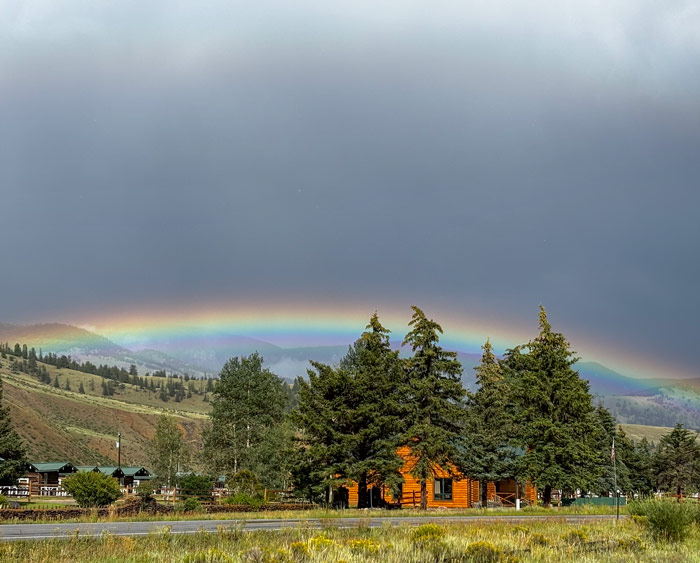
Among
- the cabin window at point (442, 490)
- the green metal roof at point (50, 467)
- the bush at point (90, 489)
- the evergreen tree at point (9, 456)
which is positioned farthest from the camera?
the green metal roof at point (50, 467)

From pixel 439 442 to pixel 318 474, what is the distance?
356 inches

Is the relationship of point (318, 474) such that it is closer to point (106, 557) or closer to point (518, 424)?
point (518, 424)

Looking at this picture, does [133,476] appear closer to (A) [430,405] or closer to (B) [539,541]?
(A) [430,405]

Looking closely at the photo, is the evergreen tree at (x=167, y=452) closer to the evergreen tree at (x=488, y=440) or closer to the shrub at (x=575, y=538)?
the evergreen tree at (x=488, y=440)

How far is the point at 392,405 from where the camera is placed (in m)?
50.4

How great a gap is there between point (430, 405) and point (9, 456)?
53.0 meters

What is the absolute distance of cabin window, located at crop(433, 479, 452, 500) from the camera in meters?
60.7

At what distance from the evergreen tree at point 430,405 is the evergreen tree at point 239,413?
33797 millimetres

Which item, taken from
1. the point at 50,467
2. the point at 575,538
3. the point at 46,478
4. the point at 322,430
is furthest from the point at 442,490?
the point at 46,478

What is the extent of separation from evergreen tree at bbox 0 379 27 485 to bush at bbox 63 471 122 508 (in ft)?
126

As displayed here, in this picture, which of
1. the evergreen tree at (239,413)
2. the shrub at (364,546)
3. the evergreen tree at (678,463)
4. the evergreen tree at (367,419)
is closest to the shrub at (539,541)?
the shrub at (364,546)

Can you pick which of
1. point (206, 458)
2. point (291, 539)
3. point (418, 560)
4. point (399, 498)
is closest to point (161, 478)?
point (206, 458)

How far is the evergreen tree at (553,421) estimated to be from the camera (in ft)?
173

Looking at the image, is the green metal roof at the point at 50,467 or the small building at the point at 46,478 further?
the green metal roof at the point at 50,467
